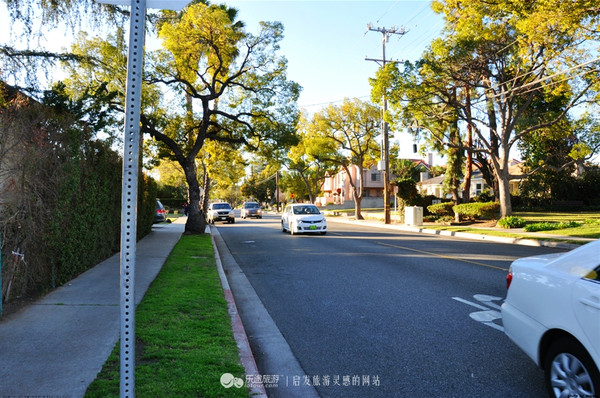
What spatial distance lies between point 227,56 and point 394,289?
48.4 ft

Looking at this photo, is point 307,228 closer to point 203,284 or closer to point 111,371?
point 203,284

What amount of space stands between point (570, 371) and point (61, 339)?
4959 millimetres

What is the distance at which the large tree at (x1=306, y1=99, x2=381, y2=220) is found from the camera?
4047 centimetres

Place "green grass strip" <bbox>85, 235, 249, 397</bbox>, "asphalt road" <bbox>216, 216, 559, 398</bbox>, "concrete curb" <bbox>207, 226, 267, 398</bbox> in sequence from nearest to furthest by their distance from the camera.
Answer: "green grass strip" <bbox>85, 235, 249, 397</bbox>, "concrete curb" <bbox>207, 226, 267, 398</bbox>, "asphalt road" <bbox>216, 216, 559, 398</bbox>

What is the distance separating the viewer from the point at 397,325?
615cm

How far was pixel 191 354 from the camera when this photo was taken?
4.57m

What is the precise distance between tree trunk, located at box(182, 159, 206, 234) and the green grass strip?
12494mm

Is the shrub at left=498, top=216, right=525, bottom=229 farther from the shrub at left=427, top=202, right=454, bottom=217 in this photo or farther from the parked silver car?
the parked silver car

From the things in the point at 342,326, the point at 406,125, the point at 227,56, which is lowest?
the point at 342,326

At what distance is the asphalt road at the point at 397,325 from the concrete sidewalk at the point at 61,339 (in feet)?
5.93

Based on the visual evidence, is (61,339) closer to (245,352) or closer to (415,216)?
(245,352)

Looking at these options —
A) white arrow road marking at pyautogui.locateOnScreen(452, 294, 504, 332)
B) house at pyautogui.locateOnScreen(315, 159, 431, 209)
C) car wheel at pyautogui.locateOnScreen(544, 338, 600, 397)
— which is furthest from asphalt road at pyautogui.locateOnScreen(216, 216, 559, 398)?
house at pyautogui.locateOnScreen(315, 159, 431, 209)

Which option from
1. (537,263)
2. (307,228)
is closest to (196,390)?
(537,263)

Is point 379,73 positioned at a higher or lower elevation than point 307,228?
higher
